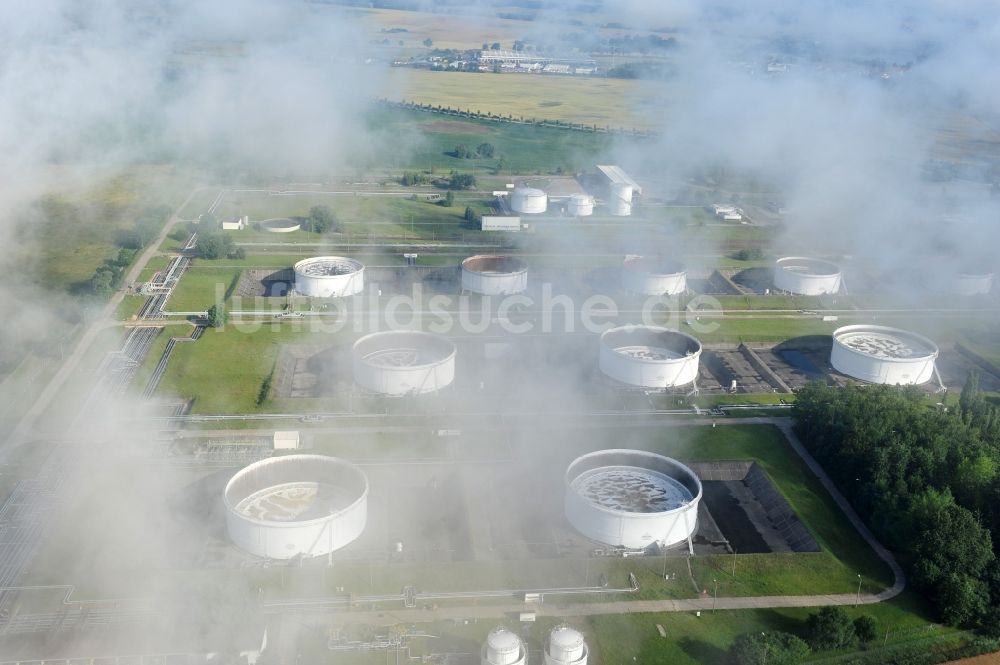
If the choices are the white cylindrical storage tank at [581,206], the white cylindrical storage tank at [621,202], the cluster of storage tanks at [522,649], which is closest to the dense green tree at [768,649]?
the cluster of storage tanks at [522,649]

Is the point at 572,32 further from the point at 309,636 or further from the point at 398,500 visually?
the point at 309,636

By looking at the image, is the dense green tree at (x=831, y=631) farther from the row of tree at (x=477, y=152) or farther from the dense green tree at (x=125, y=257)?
the row of tree at (x=477, y=152)

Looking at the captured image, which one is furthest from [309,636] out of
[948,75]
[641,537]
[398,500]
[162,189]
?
[948,75]

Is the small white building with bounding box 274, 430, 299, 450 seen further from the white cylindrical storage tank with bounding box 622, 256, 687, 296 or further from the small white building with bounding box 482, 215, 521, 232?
the small white building with bounding box 482, 215, 521, 232

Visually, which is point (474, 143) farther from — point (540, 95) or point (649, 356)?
point (649, 356)

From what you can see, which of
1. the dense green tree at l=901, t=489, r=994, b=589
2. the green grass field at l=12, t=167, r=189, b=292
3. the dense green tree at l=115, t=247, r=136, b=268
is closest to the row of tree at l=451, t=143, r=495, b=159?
the green grass field at l=12, t=167, r=189, b=292
